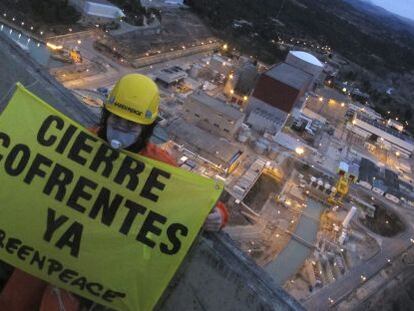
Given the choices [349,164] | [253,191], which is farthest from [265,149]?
[349,164]

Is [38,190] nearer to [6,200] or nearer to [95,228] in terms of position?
[6,200]

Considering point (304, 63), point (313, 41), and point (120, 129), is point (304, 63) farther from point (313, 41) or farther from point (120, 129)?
point (120, 129)

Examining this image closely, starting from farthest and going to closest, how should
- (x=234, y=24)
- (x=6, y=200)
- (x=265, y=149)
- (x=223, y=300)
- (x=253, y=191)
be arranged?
(x=234, y=24) < (x=265, y=149) < (x=253, y=191) < (x=223, y=300) < (x=6, y=200)

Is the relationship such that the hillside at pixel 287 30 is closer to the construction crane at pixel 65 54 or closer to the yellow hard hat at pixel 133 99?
the construction crane at pixel 65 54

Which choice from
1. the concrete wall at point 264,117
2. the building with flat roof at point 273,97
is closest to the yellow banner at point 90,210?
the concrete wall at point 264,117

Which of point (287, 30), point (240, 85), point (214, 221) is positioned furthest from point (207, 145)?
point (287, 30)
